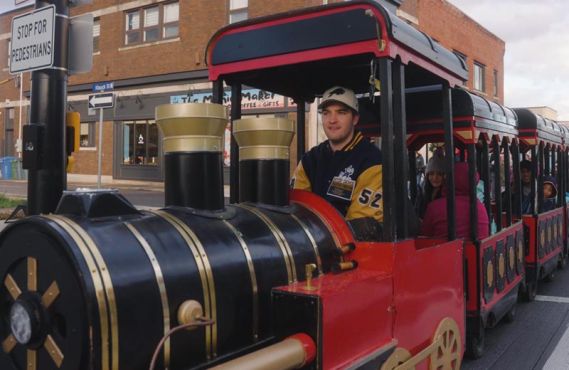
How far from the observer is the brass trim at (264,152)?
9.31 feet

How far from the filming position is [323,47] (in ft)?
9.66

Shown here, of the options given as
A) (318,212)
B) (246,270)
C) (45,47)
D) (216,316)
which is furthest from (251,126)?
(45,47)

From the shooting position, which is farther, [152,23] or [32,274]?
A: [152,23]

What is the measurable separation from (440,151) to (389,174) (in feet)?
10.6

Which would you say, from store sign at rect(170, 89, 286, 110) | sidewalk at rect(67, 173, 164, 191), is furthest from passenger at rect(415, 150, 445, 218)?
sidewalk at rect(67, 173, 164, 191)

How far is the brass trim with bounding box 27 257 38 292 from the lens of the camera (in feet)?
6.33

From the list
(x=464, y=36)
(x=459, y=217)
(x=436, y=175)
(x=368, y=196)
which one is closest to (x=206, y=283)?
(x=368, y=196)

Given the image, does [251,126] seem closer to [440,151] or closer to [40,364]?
[40,364]

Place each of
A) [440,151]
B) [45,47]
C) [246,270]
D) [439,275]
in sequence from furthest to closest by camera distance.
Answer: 1. [440,151]
2. [45,47]
3. [439,275]
4. [246,270]

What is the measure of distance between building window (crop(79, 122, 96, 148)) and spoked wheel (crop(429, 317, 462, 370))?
2376 centimetres

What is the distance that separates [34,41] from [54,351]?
4296 mm

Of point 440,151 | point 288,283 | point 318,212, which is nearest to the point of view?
point 288,283

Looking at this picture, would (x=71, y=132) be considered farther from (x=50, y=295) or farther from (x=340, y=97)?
(x=50, y=295)

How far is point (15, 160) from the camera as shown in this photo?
2847cm
